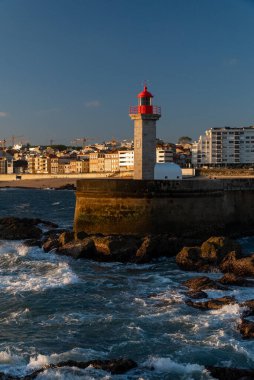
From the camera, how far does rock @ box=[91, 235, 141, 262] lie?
18.9 meters

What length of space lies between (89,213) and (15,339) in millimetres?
12780

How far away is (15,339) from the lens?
1095 cm

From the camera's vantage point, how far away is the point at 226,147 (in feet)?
380

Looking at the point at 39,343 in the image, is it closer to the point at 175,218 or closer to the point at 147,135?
the point at 175,218

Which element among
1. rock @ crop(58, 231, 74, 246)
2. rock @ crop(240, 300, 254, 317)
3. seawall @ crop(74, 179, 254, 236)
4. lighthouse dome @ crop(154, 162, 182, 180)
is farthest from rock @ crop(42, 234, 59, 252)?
rock @ crop(240, 300, 254, 317)

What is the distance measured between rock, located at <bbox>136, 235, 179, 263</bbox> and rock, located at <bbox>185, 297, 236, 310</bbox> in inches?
225

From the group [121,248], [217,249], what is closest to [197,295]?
[217,249]

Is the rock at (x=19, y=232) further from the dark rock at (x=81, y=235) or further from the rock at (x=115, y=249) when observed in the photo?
the rock at (x=115, y=249)

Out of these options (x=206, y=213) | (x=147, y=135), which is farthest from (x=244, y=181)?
(x=147, y=135)

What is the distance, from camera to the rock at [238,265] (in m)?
16.0

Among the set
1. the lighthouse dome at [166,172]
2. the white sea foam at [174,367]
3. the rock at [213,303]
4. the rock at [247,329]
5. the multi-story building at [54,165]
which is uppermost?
the multi-story building at [54,165]

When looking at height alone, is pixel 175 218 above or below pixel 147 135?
below

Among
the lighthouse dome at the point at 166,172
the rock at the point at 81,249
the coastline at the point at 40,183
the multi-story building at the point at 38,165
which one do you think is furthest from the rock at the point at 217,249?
the multi-story building at the point at 38,165

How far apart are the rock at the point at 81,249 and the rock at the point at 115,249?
0.27 m
